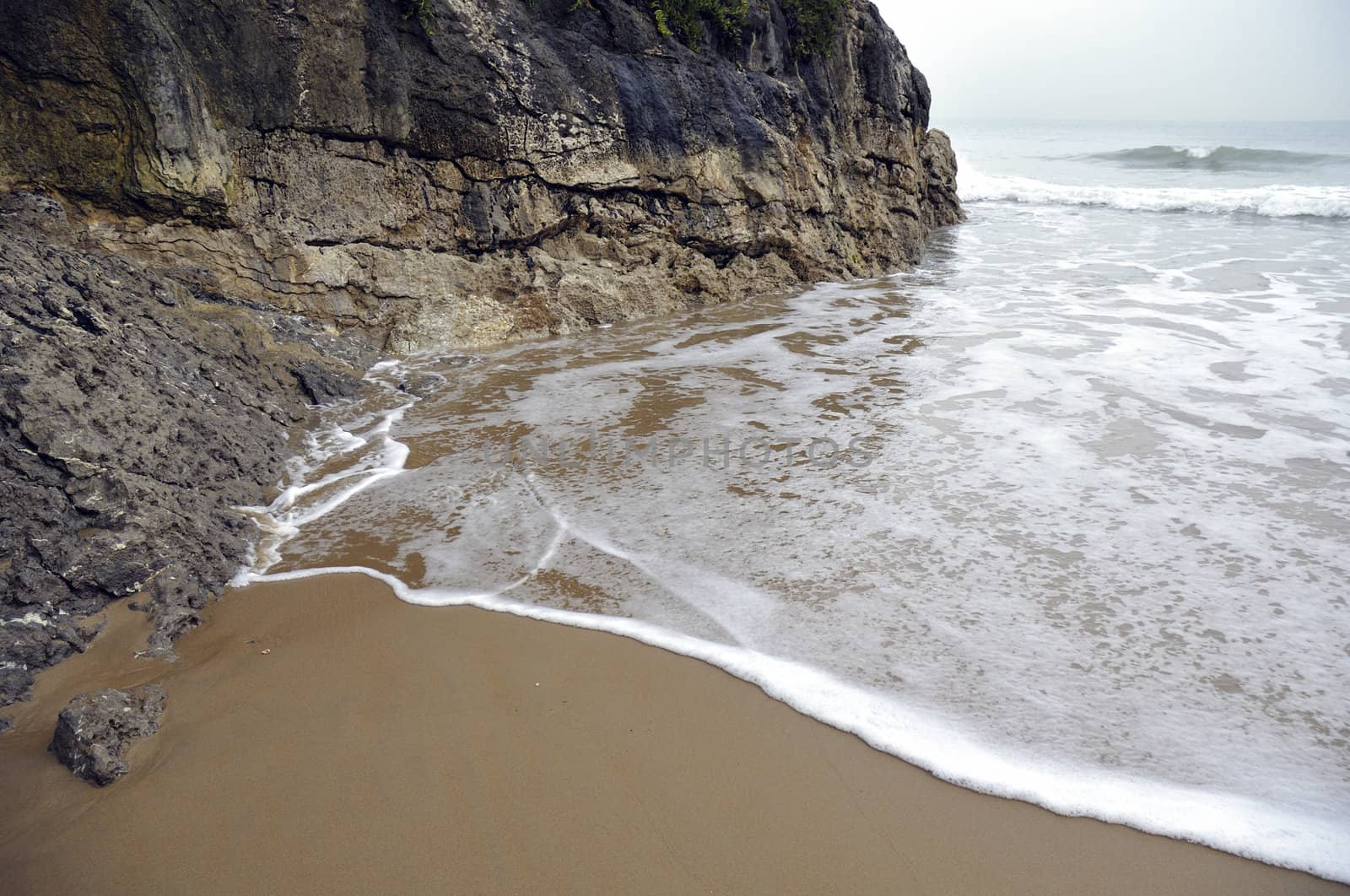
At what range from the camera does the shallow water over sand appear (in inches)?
87.7

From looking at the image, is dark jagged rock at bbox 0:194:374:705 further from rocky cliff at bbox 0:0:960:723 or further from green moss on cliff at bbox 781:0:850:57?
green moss on cliff at bbox 781:0:850:57

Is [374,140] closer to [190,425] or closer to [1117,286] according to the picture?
[190,425]

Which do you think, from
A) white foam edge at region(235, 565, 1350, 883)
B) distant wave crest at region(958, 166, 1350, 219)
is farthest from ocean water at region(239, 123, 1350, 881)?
distant wave crest at region(958, 166, 1350, 219)

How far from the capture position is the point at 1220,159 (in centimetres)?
2952

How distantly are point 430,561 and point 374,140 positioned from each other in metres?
4.73

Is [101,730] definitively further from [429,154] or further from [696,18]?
[696,18]

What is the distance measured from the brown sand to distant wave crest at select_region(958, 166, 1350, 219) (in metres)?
20.3

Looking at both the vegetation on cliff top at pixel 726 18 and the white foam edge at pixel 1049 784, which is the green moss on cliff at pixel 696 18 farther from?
the white foam edge at pixel 1049 784

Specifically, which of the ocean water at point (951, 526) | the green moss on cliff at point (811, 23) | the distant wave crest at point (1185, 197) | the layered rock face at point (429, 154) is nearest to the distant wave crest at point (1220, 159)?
the distant wave crest at point (1185, 197)

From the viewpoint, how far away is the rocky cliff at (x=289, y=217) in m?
2.94

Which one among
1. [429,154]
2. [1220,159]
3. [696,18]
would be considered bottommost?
[1220,159]

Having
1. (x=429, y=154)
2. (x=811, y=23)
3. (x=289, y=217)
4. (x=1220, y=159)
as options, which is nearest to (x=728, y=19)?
(x=811, y=23)

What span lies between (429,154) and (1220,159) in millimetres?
34164

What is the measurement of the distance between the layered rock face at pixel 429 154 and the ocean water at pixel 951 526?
907 millimetres
